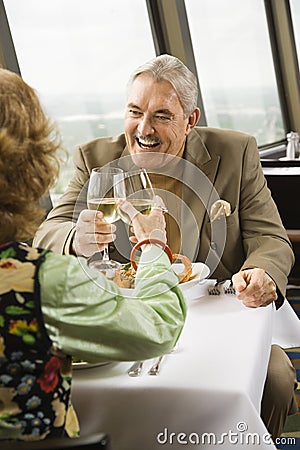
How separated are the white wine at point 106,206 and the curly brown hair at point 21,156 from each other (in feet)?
1.59

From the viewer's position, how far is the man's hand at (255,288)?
2.16 m

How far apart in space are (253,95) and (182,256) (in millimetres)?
5075

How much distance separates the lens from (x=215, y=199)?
277cm

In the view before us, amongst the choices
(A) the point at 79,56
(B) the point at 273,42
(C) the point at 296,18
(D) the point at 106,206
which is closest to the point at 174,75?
(D) the point at 106,206

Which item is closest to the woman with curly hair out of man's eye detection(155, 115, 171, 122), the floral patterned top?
the floral patterned top

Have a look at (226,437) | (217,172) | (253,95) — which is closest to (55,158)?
(226,437)

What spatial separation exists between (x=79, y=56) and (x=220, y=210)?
2061 millimetres

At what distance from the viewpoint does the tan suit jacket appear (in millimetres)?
2584

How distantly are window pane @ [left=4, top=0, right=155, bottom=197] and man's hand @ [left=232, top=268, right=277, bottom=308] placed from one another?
1785 mm

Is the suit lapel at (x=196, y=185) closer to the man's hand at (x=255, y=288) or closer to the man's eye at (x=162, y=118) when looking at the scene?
the man's eye at (x=162, y=118)

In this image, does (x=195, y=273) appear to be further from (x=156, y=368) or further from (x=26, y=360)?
(x=26, y=360)

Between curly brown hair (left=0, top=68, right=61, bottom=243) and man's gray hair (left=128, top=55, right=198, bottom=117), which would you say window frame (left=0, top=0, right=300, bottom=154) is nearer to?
man's gray hair (left=128, top=55, right=198, bottom=117)

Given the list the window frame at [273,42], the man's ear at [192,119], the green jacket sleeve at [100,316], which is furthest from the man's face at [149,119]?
the window frame at [273,42]

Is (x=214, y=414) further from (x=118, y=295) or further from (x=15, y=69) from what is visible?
(x=15, y=69)
